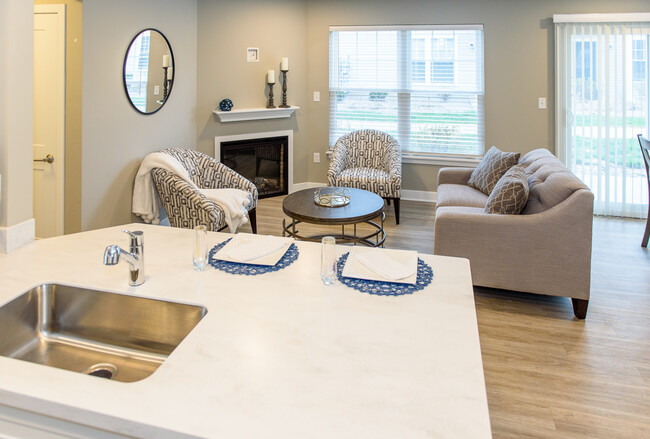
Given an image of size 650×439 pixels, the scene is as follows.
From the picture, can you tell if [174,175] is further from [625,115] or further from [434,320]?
[625,115]

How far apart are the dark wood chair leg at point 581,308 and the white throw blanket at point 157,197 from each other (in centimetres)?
262

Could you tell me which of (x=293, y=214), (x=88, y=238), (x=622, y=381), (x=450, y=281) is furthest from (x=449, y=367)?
(x=293, y=214)

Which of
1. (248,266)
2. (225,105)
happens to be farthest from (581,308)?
(225,105)

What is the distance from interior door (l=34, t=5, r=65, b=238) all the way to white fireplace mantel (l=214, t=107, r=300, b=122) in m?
2.03

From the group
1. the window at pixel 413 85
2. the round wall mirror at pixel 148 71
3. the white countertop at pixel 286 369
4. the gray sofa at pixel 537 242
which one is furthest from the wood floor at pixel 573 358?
the round wall mirror at pixel 148 71

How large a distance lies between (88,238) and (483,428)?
1.72 metres

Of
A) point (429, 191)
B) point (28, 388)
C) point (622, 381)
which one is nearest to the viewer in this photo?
point (28, 388)

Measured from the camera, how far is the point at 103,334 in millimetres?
1666

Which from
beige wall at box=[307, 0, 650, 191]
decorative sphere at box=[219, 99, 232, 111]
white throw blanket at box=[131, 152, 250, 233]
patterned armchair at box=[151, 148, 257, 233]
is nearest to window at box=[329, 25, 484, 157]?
beige wall at box=[307, 0, 650, 191]

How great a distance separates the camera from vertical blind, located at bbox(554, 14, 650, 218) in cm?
550

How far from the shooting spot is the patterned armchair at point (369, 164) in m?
5.43

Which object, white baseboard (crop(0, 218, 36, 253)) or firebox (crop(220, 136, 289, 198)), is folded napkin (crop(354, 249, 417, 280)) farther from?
firebox (crop(220, 136, 289, 198))

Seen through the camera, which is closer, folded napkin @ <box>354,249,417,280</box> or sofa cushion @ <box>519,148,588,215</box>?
folded napkin @ <box>354,249,417,280</box>

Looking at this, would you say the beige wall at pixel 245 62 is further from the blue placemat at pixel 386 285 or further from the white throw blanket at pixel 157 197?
the blue placemat at pixel 386 285
